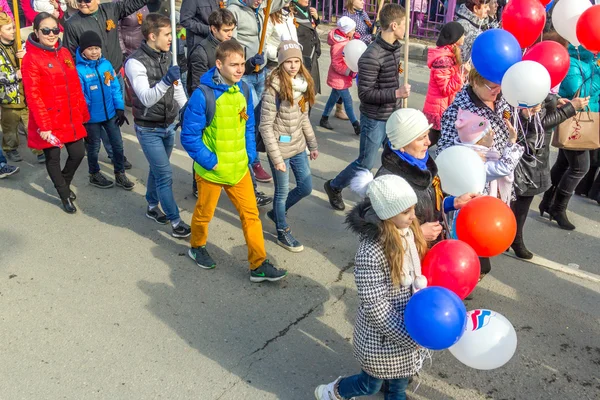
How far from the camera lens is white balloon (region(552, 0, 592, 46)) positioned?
5145 millimetres

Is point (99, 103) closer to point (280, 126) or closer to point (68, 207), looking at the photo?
point (68, 207)

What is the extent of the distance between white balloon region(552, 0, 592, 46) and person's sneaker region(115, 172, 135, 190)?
14.0 ft

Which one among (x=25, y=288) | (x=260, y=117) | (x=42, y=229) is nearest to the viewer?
(x=25, y=288)

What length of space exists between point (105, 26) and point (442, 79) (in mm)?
3529

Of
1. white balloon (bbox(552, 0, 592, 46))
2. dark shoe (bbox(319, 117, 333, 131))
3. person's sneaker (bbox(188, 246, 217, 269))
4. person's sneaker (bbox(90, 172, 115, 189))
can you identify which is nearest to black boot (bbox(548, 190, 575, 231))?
white balloon (bbox(552, 0, 592, 46))

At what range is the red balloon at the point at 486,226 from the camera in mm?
3764

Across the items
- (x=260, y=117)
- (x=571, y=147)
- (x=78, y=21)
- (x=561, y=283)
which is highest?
(x=78, y=21)

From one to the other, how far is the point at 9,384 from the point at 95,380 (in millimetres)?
506

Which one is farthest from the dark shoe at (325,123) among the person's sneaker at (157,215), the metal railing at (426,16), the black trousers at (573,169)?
the metal railing at (426,16)

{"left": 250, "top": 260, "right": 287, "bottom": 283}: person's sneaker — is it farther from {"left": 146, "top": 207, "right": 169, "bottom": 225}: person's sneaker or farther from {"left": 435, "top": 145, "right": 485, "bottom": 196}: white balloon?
{"left": 435, "top": 145, "right": 485, "bottom": 196}: white balloon

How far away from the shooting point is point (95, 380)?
4.11 m

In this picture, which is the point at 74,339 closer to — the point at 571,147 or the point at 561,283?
the point at 561,283

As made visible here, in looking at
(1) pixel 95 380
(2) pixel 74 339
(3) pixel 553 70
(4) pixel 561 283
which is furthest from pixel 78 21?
(4) pixel 561 283

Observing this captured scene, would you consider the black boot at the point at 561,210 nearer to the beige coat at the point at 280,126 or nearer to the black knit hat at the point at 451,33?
the black knit hat at the point at 451,33
